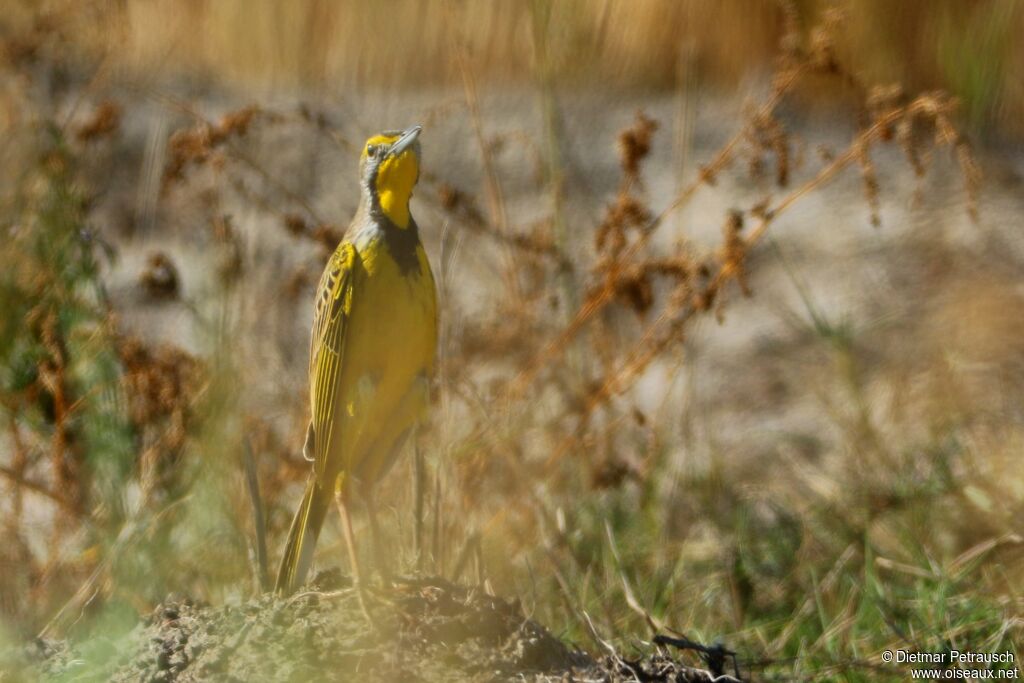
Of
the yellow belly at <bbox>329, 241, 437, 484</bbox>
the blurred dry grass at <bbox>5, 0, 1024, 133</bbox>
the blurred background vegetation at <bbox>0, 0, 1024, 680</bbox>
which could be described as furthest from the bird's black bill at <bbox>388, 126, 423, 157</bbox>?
the blurred dry grass at <bbox>5, 0, 1024, 133</bbox>

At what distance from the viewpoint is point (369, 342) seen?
365 cm

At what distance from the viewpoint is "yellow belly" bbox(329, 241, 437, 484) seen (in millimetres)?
3645

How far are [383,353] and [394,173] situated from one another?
1.62 ft

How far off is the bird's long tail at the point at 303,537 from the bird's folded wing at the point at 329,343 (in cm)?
7

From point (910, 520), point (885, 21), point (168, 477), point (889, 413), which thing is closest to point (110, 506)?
point (168, 477)

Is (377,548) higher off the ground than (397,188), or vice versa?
(397,188)

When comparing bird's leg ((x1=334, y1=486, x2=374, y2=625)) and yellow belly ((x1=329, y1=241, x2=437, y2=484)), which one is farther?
yellow belly ((x1=329, y1=241, x2=437, y2=484))

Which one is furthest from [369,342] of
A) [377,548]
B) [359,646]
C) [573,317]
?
[573,317]

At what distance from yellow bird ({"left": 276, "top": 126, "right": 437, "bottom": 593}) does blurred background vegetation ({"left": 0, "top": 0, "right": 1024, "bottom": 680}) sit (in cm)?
20

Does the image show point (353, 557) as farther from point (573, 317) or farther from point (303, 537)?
point (573, 317)

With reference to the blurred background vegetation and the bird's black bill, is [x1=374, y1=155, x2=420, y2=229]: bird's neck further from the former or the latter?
the blurred background vegetation

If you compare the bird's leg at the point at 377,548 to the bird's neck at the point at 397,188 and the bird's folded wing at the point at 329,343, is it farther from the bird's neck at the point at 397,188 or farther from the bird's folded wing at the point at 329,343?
the bird's neck at the point at 397,188

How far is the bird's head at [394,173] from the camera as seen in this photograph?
3.73m

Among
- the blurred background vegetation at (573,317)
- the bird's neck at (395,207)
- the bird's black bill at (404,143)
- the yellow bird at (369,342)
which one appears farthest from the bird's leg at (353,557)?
the bird's black bill at (404,143)
